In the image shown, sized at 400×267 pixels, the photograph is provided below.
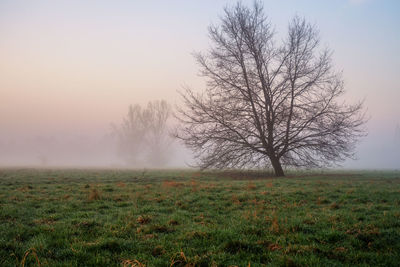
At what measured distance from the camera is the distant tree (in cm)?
6588

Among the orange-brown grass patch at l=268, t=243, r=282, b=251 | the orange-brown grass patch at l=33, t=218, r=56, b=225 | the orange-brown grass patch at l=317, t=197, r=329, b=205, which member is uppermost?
the orange-brown grass patch at l=317, t=197, r=329, b=205

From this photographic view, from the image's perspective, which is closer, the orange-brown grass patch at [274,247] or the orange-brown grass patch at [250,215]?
the orange-brown grass patch at [274,247]

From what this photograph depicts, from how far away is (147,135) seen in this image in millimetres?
67688

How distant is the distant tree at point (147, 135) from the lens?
65875mm

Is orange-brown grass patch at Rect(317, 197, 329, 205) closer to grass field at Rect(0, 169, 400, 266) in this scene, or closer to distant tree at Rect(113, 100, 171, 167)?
grass field at Rect(0, 169, 400, 266)

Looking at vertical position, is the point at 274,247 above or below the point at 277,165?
below

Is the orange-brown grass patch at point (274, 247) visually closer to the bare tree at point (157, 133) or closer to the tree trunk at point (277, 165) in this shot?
the tree trunk at point (277, 165)

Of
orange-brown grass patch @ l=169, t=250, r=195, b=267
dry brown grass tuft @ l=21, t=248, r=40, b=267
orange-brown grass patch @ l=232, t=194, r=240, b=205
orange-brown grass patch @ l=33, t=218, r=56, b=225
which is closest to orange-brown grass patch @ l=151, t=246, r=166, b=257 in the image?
orange-brown grass patch @ l=169, t=250, r=195, b=267

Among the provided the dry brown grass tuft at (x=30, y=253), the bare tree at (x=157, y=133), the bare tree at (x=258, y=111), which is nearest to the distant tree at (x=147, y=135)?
the bare tree at (x=157, y=133)

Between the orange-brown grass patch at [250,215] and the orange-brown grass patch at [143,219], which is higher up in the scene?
the orange-brown grass patch at [250,215]

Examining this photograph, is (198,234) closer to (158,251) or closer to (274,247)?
(158,251)

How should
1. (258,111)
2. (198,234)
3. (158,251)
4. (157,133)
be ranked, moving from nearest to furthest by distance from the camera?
(158,251) < (198,234) < (258,111) < (157,133)

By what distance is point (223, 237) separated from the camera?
200 inches

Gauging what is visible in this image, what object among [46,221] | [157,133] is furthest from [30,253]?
[157,133]
